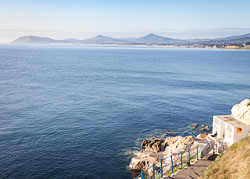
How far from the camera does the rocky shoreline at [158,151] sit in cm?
2906

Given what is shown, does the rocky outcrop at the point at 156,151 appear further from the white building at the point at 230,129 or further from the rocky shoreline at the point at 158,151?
the white building at the point at 230,129

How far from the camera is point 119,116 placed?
49938mm

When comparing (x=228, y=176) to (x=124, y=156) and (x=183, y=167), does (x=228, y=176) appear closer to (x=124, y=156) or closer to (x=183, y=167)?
(x=183, y=167)

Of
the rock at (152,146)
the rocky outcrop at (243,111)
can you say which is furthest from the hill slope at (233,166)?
the rock at (152,146)

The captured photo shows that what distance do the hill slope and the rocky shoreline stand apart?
895cm

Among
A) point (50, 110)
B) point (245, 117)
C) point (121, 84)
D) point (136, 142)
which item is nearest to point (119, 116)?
point (136, 142)

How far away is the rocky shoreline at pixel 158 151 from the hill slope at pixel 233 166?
8954 millimetres

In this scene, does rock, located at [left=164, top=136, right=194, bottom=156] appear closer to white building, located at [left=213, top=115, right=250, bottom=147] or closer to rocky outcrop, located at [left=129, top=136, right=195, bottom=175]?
rocky outcrop, located at [left=129, top=136, right=195, bottom=175]

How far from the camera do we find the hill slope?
15352mm

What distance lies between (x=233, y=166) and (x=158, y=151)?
60.2 ft

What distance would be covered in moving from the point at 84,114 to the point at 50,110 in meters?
7.70

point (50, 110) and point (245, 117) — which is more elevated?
point (245, 117)

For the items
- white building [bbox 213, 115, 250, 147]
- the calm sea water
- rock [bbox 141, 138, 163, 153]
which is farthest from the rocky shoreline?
white building [bbox 213, 115, 250, 147]

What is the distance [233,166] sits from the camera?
54.5ft
